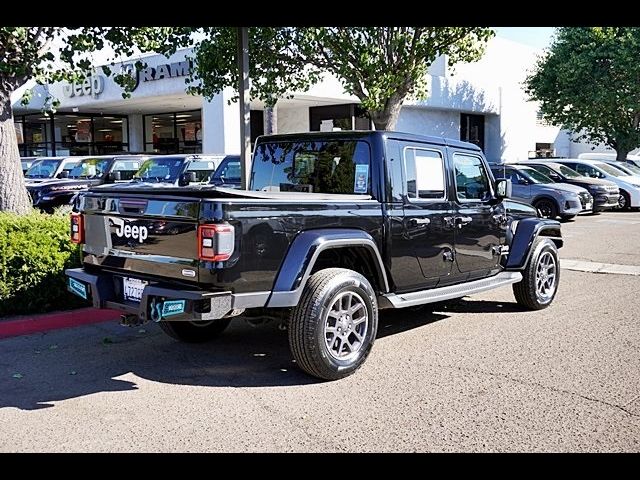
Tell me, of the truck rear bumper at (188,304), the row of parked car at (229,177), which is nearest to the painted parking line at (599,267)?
the row of parked car at (229,177)

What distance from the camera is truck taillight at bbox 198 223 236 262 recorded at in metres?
4.68

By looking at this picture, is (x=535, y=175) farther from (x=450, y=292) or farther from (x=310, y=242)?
(x=310, y=242)

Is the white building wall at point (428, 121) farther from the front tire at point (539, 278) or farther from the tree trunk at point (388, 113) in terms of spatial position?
the front tire at point (539, 278)

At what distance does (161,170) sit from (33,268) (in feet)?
24.4

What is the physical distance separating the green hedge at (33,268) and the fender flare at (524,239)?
187 inches

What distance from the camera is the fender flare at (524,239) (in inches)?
300

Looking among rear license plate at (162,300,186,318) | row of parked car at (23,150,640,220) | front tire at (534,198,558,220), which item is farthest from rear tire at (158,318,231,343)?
front tire at (534,198,558,220)

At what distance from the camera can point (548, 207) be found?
17531 mm

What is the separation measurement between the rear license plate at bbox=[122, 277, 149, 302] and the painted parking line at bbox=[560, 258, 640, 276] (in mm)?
7517

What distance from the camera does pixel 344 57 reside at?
533 inches
